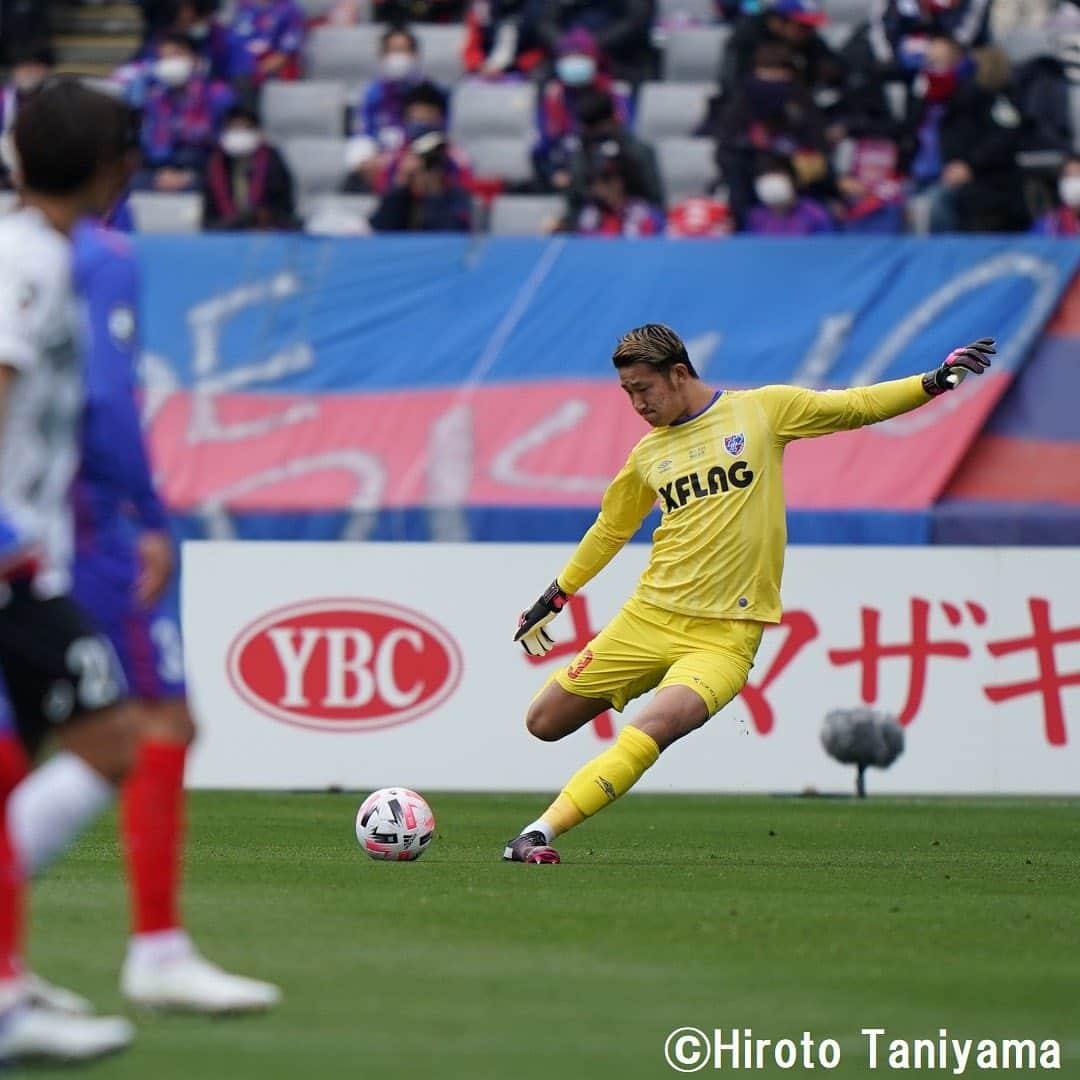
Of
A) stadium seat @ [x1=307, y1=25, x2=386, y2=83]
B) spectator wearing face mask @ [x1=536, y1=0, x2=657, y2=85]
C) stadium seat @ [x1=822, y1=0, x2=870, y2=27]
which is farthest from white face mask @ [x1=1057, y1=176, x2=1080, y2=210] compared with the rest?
stadium seat @ [x1=307, y1=25, x2=386, y2=83]

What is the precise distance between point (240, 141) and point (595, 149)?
2749 mm

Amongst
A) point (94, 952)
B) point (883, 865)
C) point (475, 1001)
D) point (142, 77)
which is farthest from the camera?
point (142, 77)

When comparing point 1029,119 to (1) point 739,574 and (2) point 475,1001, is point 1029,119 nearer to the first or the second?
(1) point 739,574

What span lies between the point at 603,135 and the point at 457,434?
11.1 ft

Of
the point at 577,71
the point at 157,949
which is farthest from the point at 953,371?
the point at 577,71

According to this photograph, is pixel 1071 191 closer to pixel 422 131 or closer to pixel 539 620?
pixel 422 131

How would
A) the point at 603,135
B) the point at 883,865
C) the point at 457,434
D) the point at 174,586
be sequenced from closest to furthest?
the point at 883,865
the point at 174,586
the point at 457,434
the point at 603,135

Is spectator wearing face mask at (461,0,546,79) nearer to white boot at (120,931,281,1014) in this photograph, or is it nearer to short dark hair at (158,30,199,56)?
short dark hair at (158,30,199,56)

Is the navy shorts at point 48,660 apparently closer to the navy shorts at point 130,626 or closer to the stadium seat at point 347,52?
the navy shorts at point 130,626

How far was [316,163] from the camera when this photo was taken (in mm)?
19766

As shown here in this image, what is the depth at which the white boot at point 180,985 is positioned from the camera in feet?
17.4

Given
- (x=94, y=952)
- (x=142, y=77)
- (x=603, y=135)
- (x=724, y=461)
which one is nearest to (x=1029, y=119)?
(x=603, y=135)

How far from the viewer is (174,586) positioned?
47.2 feet

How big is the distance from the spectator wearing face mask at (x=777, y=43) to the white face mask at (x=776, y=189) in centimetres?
141
